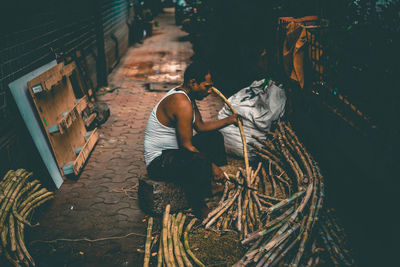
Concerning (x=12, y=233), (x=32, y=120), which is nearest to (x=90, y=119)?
(x=32, y=120)

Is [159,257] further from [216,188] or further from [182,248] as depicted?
[216,188]

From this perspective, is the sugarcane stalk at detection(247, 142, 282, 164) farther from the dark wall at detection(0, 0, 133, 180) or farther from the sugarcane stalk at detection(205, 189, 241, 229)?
the dark wall at detection(0, 0, 133, 180)

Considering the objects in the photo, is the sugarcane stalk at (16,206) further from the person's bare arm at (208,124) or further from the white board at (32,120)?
the person's bare arm at (208,124)

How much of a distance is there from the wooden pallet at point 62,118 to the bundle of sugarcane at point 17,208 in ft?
2.14

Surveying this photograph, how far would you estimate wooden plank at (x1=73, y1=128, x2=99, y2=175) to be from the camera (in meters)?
4.68

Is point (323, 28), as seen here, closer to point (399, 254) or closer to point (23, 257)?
point (399, 254)

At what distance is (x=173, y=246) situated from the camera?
10.6 feet

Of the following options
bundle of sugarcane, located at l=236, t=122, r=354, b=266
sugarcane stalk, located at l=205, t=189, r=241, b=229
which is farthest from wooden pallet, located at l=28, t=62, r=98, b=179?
bundle of sugarcane, located at l=236, t=122, r=354, b=266

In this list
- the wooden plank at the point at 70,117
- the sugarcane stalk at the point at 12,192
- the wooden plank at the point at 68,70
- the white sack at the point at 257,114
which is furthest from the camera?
the wooden plank at the point at 68,70

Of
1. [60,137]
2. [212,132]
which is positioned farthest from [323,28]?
[60,137]

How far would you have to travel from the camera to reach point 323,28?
4105 mm

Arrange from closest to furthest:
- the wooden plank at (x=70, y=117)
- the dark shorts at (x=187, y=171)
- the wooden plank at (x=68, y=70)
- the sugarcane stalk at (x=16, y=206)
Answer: the sugarcane stalk at (x=16, y=206)
the dark shorts at (x=187, y=171)
the wooden plank at (x=70, y=117)
the wooden plank at (x=68, y=70)

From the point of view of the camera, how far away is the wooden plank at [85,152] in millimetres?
4680

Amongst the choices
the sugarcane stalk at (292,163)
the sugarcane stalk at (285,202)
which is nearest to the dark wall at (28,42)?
the sugarcane stalk at (285,202)
